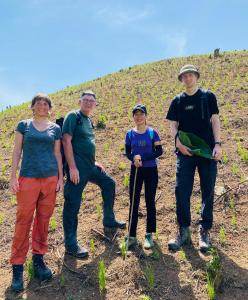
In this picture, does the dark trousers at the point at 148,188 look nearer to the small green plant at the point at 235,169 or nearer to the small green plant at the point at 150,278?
the small green plant at the point at 150,278

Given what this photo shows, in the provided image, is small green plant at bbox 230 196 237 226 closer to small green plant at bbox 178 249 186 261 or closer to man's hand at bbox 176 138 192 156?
small green plant at bbox 178 249 186 261

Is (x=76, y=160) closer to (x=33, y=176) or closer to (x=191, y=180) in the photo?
(x=33, y=176)

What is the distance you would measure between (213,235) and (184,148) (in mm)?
1780

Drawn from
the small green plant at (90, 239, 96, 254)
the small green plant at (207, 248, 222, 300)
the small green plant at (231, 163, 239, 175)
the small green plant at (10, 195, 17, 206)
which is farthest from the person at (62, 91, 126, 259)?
the small green plant at (231, 163, 239, 175)

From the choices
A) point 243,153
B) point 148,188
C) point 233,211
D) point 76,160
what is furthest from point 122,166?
point 76,160

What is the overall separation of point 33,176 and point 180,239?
8.52 feet

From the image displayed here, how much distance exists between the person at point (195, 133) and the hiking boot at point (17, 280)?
253 cm

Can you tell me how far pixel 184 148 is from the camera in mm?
5980

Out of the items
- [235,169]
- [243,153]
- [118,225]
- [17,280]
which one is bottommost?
[17,280]

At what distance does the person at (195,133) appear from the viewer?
19.6 ft

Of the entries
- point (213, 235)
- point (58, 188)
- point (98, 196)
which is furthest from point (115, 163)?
point (58, 188)

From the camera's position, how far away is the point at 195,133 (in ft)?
19.9

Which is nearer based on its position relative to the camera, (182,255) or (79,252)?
(182,255)

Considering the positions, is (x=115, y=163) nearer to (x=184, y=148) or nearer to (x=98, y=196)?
(x=98, y=196)
